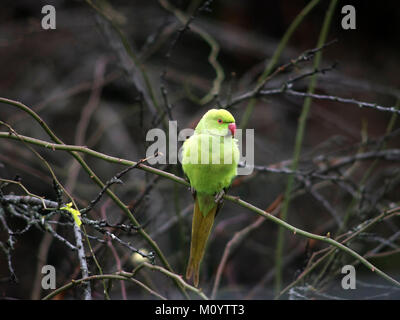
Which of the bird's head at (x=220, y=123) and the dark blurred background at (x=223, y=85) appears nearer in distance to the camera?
the bird's head at (x=220, y=123)

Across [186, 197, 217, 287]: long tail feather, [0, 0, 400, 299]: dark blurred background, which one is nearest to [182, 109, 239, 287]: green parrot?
[186, 197, 217, 287]: long tail feather

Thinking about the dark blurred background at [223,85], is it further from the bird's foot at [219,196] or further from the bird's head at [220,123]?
the bird's head at [220,123]

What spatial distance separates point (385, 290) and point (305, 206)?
2.83 m

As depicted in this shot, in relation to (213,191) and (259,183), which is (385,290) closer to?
(213,191)

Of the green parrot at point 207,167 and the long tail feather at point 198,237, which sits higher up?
the green parrot at point 207,167

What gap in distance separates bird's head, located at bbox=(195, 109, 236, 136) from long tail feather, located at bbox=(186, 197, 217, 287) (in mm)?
406

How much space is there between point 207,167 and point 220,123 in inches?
10.9

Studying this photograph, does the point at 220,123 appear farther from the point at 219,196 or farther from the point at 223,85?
the point at 223,85

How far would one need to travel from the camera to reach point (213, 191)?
2.44m

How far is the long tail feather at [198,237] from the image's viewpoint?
7.84 ft

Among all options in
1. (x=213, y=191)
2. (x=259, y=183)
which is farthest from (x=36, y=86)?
(x=213, y=191)

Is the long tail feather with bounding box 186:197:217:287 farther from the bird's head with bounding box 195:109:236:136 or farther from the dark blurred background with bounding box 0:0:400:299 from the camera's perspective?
the dark blurred background with bounding box 0:0:400:299

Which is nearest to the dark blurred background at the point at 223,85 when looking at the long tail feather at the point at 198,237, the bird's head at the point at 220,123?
the long tail feather at the point at 198,237
